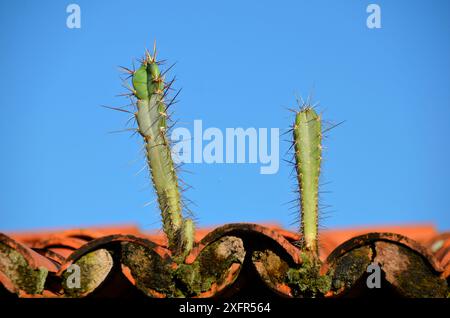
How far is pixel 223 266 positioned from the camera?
3182 mm

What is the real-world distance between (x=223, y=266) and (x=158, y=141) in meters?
0.73

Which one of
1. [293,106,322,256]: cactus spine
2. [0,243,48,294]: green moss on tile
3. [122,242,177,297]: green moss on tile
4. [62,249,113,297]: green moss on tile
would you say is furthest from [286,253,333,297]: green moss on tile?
[0,243,48,294]: green moss on tile

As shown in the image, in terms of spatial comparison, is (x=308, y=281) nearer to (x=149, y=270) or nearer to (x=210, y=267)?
(x=210, y=267)

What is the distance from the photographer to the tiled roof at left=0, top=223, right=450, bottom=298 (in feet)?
10.3

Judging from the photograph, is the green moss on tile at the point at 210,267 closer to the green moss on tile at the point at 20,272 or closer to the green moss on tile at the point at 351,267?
the green moss on tile at the point at 351,267

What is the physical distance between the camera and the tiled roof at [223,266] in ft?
10.3

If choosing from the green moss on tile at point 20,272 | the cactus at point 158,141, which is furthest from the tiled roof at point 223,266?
the cactus at point 158,141

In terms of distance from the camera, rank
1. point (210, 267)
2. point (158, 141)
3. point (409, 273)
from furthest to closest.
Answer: point (158, 141) < point (210, 267) < point (409, 273)

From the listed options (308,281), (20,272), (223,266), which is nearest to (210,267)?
(223,266)

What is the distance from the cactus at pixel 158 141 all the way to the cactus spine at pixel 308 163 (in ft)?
1.84

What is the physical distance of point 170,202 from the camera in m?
3.61
